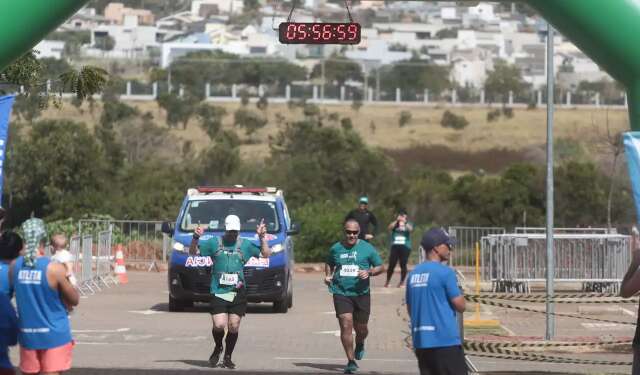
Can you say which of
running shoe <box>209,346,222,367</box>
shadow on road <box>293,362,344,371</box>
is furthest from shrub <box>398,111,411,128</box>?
running shoe <box>209,346,222,367</box>

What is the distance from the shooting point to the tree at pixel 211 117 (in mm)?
81725

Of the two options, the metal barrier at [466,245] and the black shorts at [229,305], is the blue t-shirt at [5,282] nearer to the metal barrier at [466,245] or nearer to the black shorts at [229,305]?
the black shorts at [229,305]

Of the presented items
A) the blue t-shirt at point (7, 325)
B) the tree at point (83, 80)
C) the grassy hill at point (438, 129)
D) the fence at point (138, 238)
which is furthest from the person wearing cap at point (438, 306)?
the grassy hill at point (438, 129)

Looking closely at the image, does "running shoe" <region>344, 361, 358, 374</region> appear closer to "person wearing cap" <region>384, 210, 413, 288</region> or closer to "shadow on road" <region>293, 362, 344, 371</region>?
"shadow on road" <region>293, 362, 344, 371</region>

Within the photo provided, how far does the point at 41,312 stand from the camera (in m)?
10.6

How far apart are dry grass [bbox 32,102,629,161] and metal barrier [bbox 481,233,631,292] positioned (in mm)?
47369

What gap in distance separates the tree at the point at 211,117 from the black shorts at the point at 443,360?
68694 millimetres

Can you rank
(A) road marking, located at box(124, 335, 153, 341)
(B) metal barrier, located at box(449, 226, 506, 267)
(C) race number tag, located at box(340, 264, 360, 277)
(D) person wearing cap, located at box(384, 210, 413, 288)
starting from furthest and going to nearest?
(B) metal barrier, located at box(449, 226, 506, 267) → (D) person wearing cap, located at box(384, 210, 413, 288) → (A) road marking, located at box(124, 335, 153, 341) → (C) race number tag, located at box(340, 264, 360, 277)

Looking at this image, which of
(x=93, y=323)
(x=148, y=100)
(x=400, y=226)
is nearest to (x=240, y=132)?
(x=148, y=100)

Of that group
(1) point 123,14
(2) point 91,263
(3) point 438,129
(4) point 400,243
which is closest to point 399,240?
(4) point 400,243

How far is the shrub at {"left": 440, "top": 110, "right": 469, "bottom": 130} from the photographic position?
9094 centimetres

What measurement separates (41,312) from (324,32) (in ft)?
26.7

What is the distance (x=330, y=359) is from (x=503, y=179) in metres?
34.0

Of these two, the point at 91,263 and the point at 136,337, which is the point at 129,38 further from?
the point at 136,337
